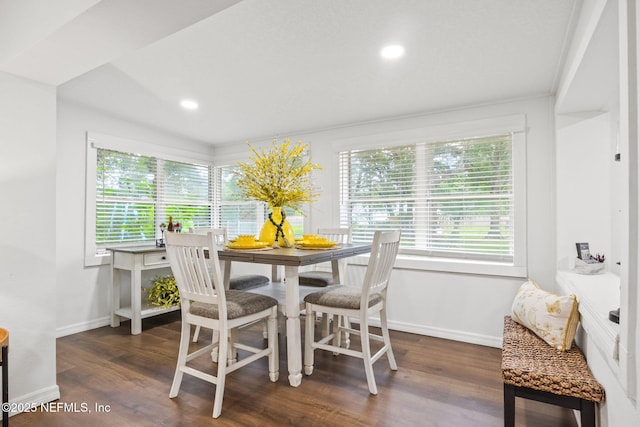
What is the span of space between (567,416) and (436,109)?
261cm

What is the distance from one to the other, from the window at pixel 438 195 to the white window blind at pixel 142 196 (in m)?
2.14

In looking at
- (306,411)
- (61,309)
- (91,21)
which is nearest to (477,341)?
(306,411)

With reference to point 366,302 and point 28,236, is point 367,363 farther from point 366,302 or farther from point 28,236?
point 28,236

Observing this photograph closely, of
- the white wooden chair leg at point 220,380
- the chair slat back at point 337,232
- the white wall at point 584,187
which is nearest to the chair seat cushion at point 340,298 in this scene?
the white wooden chair leg at point 220,380

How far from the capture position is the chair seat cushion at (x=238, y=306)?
2.19 m

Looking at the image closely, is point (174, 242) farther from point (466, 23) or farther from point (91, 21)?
point (466, 23)

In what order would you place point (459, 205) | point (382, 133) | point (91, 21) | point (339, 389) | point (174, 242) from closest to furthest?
point (91, 21) < point (174, 242) < point (339, 389) < point (459, 205) < point (382, 133)

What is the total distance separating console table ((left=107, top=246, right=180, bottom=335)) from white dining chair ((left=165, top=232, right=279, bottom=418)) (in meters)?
1.51

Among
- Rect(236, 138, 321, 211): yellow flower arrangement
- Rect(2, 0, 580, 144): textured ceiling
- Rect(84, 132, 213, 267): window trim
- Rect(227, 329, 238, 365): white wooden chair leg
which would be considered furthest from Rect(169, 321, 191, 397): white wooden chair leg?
Rect(84, 132, 213, 267): window trim

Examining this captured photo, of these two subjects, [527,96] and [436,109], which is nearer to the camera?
[527,96]

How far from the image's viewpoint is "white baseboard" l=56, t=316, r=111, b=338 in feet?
11.1

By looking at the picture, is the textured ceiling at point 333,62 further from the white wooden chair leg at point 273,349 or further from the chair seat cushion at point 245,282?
the white wooden chair leg at point 273,349

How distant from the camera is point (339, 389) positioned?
2.34 meters

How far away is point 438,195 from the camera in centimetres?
348
